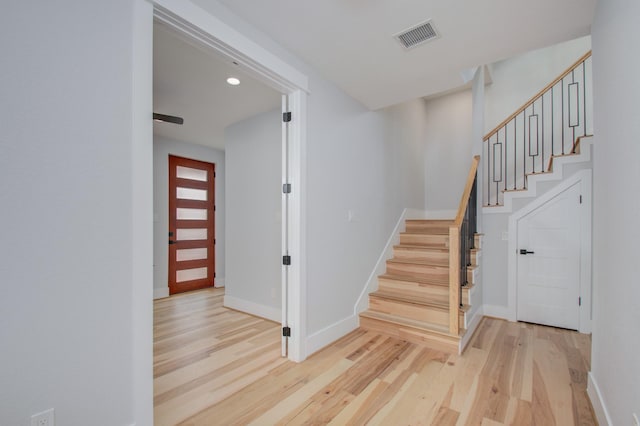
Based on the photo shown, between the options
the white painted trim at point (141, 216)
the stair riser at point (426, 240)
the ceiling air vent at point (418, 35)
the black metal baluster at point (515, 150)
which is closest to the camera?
the white painted trim at point (141, 216)

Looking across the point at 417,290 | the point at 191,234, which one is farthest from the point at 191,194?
the point at 417,290

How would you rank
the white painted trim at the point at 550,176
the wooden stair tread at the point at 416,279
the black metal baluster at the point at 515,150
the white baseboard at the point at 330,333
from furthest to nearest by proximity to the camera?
the black metal baluster at the point at 515,150 → the wooden stair tread at the point at 416,279 → the white painted trim at the point at 550,176 → the white baseboard at the point at 330,333

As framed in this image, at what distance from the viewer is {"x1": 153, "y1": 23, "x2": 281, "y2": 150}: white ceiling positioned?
239 centimetres

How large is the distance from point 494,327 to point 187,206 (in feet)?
17.2

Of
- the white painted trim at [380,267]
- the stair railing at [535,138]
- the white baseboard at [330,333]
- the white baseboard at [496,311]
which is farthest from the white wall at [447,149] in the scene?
the white baseboard at [330,333]

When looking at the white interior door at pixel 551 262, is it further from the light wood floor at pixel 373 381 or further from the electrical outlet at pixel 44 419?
the electrical outlet at pixel 44 419

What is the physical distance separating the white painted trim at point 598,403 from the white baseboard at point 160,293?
5.36m

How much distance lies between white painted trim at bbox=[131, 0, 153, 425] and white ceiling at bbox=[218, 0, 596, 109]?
0.70m

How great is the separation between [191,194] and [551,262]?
575 cm

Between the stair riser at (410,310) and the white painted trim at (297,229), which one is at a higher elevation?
the white painted trim at (297,229)

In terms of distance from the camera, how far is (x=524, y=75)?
459cm

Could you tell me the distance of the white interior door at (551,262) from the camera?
3.17 meters

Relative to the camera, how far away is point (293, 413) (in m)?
1.77

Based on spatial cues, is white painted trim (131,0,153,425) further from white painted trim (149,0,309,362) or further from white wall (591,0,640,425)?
white wall (591,0,640,425)
